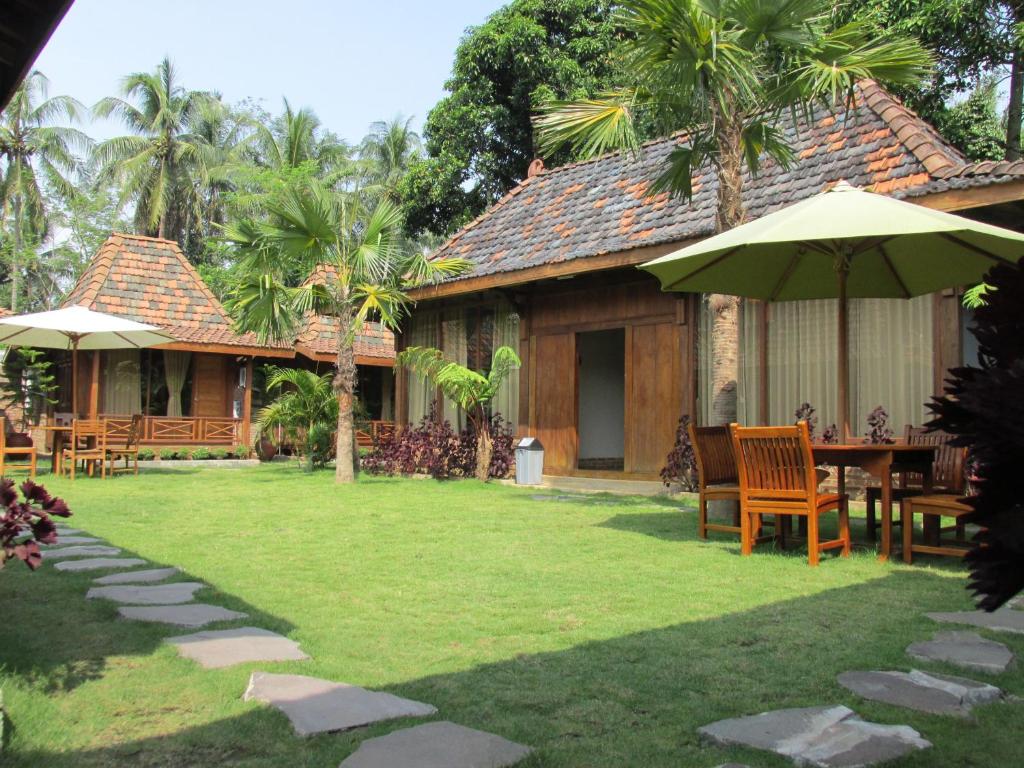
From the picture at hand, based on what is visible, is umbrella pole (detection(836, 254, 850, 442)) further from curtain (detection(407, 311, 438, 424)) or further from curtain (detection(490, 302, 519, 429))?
curtain (detection(407, 311, 438, 424))

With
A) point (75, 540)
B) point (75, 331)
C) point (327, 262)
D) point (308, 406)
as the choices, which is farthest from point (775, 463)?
point (308, 406)

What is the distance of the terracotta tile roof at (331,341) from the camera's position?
20.9 metres

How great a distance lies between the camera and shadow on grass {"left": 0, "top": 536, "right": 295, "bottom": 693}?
125 inches

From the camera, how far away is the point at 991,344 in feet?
3.92

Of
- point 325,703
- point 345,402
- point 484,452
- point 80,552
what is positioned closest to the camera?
point 325,703

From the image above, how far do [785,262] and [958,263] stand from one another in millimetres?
1284

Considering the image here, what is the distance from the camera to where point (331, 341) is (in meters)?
21.4

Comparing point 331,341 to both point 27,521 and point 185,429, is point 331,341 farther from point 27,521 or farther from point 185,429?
point 27,521

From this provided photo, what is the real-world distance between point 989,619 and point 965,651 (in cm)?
70

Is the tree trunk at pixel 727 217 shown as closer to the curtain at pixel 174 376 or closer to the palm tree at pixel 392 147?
the curtain at pixel 174 376

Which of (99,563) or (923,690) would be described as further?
(99,563)

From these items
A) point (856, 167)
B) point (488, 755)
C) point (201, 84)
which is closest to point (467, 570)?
point (488, 755)

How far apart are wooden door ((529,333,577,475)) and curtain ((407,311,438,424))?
2446mm

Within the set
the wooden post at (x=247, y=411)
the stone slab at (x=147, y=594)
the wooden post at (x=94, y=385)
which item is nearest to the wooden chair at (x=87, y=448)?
the wooden post at (x=94, y=385)
